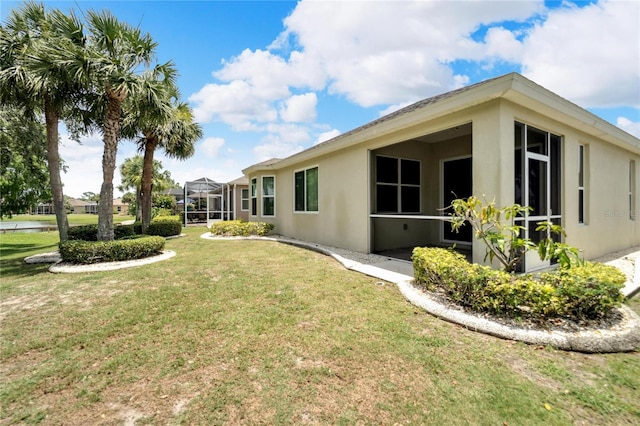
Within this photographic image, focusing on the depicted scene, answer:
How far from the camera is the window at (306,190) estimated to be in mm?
10375

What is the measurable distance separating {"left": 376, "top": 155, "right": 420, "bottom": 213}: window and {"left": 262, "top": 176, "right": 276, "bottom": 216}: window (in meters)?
6.33

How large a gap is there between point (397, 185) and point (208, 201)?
1766 cm

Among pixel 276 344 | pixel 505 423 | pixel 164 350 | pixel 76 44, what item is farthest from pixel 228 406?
pixel 76 44

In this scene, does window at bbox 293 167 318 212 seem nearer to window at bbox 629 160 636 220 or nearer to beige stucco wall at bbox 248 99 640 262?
beige stucco wall at bbox 248 99 640 262

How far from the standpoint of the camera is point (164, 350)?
303 centimetres

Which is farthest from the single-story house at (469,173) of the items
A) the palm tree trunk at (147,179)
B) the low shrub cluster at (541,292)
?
the palm tree trunk at (147,179)

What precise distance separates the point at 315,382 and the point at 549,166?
21.3ft

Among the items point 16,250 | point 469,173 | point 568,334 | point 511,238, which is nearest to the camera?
point 568,334

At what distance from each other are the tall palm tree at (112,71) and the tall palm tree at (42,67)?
19.1 inches

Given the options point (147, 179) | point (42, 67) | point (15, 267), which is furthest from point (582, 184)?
point (147, 179)

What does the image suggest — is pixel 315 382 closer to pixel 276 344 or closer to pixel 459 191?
pixel 276 344

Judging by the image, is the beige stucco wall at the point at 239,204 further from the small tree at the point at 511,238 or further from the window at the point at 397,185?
the small tree at the point at 511,238

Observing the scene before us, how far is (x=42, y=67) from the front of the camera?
273 inches

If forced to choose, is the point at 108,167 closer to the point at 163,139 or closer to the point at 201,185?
the point at 163,139
